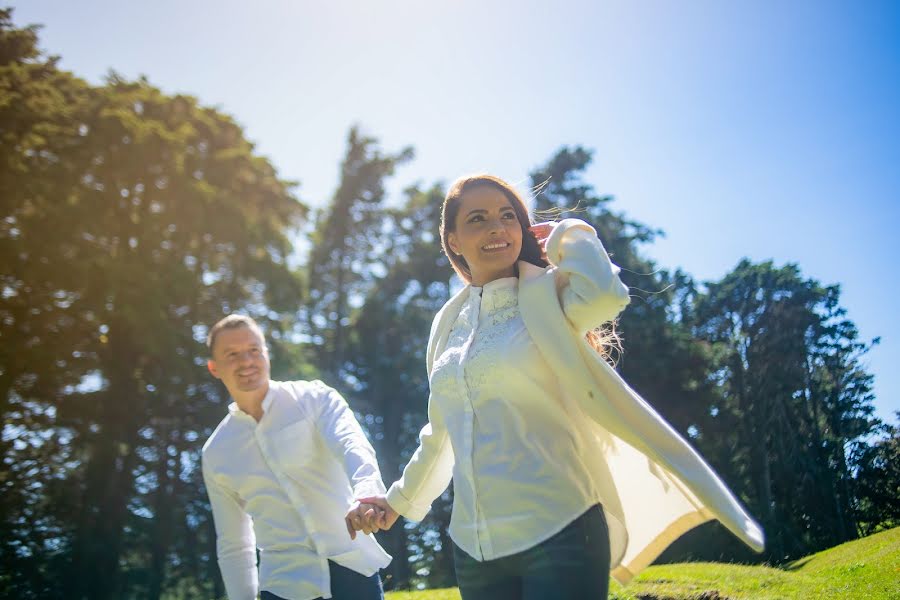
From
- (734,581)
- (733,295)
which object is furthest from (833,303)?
(734,581)

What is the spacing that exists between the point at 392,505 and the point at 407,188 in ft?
88.7

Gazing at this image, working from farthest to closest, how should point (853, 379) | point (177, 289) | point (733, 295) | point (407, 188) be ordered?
1. point (407, 188)
2. point (177, 289)
3. point (733, 295)
4. point (853, 379)

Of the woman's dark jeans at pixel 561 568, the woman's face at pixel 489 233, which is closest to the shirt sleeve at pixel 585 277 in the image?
the woman's face at pixel 489 233

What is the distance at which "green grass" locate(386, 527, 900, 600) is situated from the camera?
4797 mm

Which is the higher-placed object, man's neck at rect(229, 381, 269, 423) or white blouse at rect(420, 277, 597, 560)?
man's neck at rect(229, 381, 269, 423)

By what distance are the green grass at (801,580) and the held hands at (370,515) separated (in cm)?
365

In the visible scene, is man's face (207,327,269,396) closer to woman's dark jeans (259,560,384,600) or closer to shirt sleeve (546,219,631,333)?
woman's dark jeans (259,560,384,600)

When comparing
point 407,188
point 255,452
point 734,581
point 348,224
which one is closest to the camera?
point 255,452

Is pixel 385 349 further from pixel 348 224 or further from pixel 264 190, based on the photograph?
pixel 264 190

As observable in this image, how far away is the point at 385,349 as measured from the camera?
27469mm

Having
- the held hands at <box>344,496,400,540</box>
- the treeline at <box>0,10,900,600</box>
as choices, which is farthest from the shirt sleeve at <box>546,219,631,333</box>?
the treeline at <box>0,10,900,600</box>

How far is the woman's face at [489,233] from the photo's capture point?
99.7 inches

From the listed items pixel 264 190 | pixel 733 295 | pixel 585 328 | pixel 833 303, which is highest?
pixel 264 190

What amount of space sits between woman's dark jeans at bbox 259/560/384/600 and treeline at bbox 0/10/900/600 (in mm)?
9188
